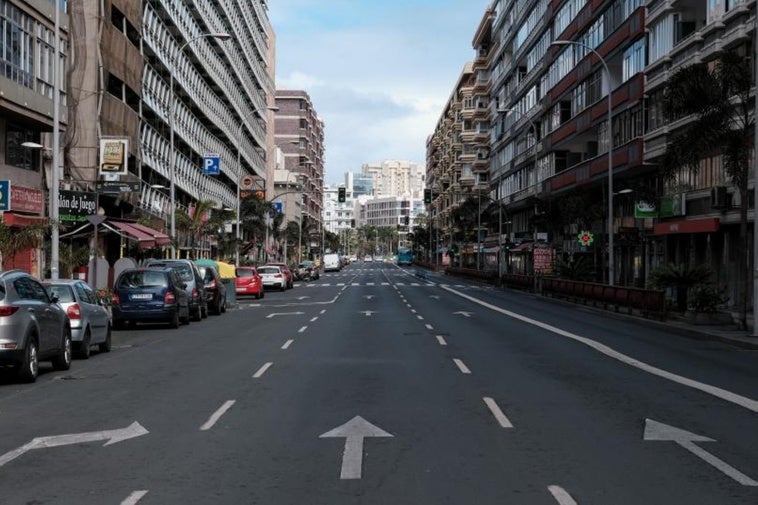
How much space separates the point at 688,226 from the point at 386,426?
100.0 ft

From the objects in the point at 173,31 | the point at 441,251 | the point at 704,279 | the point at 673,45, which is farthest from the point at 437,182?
the point at 704,279

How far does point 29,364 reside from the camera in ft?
43.7

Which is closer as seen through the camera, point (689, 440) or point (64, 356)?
point (689, 440)

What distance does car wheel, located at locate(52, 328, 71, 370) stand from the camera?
15.2m

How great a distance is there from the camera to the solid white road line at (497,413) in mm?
9758

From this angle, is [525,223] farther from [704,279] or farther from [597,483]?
[597,483]

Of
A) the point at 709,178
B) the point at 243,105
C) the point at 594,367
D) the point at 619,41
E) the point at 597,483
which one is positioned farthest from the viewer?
the point at 243,105

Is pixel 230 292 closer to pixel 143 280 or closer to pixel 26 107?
pixel 26 107

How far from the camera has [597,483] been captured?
7.04m

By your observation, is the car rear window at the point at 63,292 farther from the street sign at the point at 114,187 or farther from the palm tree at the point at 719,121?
the palm tree at the point at 719,121

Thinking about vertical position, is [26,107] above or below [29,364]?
above

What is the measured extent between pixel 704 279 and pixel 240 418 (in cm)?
2070

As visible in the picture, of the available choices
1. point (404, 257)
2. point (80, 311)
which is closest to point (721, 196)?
point (80, 311)

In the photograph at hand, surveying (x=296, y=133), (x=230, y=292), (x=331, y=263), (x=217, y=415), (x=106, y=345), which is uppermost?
(x=296, y=133)
